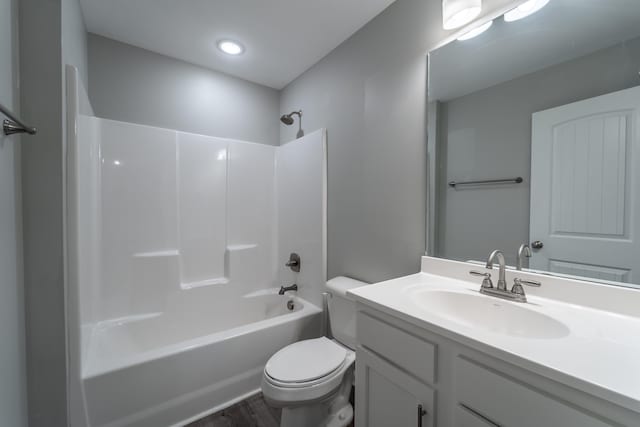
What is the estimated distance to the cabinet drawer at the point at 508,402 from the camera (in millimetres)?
521

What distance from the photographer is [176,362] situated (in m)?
1.39

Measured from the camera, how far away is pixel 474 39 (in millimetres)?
A: 1190

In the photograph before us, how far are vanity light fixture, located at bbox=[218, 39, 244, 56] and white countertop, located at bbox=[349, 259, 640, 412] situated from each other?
1972mm

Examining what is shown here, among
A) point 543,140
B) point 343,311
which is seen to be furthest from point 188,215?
point 543,140

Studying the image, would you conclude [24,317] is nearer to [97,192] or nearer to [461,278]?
[97,192]

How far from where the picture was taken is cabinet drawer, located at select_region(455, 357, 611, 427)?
521mm

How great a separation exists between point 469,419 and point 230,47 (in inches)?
97.3

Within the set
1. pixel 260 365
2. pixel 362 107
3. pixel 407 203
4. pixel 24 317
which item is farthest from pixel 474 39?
pixel 24 317

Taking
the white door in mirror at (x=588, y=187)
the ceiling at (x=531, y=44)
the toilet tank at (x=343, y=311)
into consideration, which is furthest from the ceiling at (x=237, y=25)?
the toilet tank at (x=343, y=311)

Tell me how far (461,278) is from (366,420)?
0.74 m

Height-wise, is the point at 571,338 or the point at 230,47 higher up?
the point at 230,47

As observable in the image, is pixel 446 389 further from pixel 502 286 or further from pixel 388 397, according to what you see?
pixel 502 286

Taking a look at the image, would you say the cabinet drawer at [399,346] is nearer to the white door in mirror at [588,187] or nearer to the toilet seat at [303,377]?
the toilet seat at [303,377]

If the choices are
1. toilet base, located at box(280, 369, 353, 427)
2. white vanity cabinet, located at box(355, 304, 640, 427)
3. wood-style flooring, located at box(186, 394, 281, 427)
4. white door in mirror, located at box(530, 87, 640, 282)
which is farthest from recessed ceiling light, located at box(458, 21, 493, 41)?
wood-style flooring, located at box(186, 394, 281, 427)
